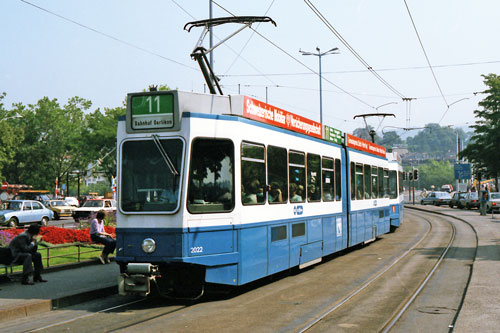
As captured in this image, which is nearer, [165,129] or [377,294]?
[165,129]

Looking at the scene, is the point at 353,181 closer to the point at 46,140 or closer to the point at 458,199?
the point at 458,199

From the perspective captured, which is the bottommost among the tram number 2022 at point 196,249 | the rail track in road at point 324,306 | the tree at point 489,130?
the rail track in road at point 324,306

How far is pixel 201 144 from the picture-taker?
9227mm

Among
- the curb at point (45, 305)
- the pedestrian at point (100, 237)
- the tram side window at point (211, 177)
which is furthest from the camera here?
the pedestrian at point (100, 237)

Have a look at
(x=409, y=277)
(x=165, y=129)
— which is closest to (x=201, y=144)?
(x=165, y=129)

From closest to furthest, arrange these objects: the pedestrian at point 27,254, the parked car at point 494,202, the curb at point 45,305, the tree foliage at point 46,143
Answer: the curb at point 45,305
the pedestrian at point 27,254
the parked car at point 494,202
the tree foliage at point 46,143

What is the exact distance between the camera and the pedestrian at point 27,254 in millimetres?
11060

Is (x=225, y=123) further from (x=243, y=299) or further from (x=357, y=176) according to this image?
(x=357, y=176)

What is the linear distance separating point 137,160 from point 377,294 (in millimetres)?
4621

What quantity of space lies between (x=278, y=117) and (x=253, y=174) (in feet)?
6.04

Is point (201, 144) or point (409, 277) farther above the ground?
point (201, 144)

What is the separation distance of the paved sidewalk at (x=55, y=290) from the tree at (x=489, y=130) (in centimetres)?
4980

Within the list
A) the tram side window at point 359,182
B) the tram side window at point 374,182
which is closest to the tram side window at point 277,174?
the tram side window at point 359,182

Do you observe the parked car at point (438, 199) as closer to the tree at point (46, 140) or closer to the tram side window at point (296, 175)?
the tree at point (46, 140)
